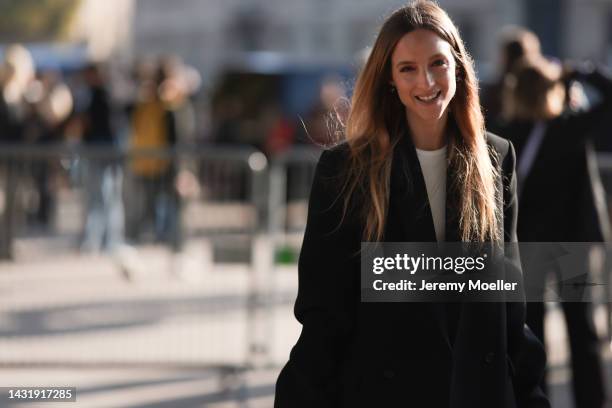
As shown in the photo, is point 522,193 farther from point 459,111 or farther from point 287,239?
point 287,239

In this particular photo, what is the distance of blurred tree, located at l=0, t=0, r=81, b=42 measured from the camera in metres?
32.6

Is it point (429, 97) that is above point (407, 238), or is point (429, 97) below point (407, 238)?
above

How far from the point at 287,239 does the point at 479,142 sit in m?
5.76

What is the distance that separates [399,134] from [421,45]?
241 mm

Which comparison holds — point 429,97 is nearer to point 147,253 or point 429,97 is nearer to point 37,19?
point 147,253

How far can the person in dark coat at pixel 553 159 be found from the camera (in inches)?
207

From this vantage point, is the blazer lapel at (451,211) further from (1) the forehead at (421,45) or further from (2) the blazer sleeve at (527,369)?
(1) the forehead at (421,45)

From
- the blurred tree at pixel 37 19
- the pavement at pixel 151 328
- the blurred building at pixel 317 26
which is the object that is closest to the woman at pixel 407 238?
the pavement at pixel 151 328

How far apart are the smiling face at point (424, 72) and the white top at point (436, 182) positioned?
0.09 m

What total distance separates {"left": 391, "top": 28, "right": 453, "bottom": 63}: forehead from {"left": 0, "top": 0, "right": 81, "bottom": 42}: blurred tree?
30277 mm

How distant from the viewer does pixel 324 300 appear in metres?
2.90

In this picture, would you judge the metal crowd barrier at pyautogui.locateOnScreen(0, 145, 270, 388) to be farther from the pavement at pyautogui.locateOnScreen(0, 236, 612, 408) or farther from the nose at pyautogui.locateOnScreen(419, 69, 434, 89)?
the nose at pyautogui.locateOnScreen(419, 69, 434, 89)

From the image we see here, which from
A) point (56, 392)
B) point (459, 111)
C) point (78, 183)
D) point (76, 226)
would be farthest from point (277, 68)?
point (459, 111)

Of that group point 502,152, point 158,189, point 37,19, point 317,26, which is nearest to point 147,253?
point 158,189
